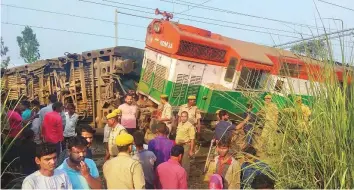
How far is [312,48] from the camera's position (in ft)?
10.4

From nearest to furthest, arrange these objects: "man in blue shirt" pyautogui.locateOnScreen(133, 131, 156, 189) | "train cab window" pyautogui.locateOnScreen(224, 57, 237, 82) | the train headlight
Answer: "man in blue shirt" pyautogui.locateOnScreen(133, 131, 156, 189), the train headlight, "train cab window" pyautogui.locateOnScreen(224, 57, 237, 82)

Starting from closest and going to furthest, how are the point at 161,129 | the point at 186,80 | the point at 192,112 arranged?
1. the point at 161,129
2. the point at 192,112
3. the point at 186,80

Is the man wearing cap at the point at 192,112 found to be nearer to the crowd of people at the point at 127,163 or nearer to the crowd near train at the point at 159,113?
the crowd near train at the point at 159,113

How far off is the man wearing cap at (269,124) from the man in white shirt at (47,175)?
1.82 metres

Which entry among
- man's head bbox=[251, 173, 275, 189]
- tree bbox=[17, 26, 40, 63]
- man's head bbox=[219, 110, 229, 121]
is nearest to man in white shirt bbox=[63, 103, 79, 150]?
man's head bbox=[219, 110, 229, 121]

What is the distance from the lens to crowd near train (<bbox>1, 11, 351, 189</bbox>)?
321cm

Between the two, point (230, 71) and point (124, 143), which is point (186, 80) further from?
point (124, 143)

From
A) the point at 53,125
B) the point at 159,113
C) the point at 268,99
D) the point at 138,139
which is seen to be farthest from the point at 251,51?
the point at 268,99

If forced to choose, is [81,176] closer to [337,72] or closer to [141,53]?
[337,72]

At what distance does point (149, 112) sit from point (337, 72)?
7481 mm

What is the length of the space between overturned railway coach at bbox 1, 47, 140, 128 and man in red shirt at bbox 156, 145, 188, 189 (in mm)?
6544

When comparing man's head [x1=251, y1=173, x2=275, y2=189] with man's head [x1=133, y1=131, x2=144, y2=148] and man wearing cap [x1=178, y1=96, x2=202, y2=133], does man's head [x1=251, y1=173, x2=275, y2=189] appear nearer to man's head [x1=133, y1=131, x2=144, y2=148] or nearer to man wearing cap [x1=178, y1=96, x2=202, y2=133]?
man's head [x1=133, y1=131, x2=144, y2=148]

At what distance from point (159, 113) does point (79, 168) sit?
4.47 metres

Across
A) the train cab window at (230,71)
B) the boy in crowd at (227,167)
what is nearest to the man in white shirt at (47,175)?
the boy in crowd at (227,167)
